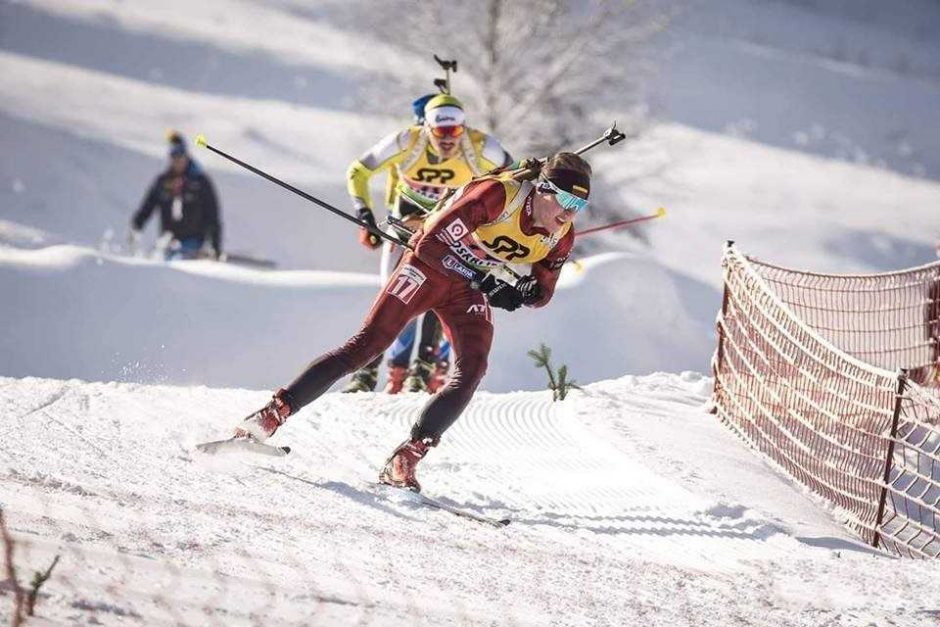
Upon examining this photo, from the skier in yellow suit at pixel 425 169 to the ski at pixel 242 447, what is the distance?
2.48 meters

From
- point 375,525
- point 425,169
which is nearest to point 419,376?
point 425,169

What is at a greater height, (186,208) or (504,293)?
(186,208)

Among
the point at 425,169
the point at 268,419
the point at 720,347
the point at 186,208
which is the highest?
the point at 425,169

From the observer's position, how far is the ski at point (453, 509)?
17.2 ft

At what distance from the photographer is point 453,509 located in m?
5.32

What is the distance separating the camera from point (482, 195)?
5.75m

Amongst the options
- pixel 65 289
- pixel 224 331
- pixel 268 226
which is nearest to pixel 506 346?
pixel 224 331

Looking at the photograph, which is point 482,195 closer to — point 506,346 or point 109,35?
point 506,346

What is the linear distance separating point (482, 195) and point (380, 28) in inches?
503

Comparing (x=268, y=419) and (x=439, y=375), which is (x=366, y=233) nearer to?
(x=439, y=375)

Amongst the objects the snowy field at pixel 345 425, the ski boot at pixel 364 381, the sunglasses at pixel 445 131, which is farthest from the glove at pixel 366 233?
the snowy field at pixel 345 425

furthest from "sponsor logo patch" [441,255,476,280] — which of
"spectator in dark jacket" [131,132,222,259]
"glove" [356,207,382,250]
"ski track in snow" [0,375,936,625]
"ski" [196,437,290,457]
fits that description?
"spectator in dark jacket" [131,132,222,259]

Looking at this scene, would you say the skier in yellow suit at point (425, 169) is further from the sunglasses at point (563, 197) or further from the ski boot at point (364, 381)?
the sunglasses at point (563, 197)

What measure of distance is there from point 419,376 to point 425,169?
1.25m
